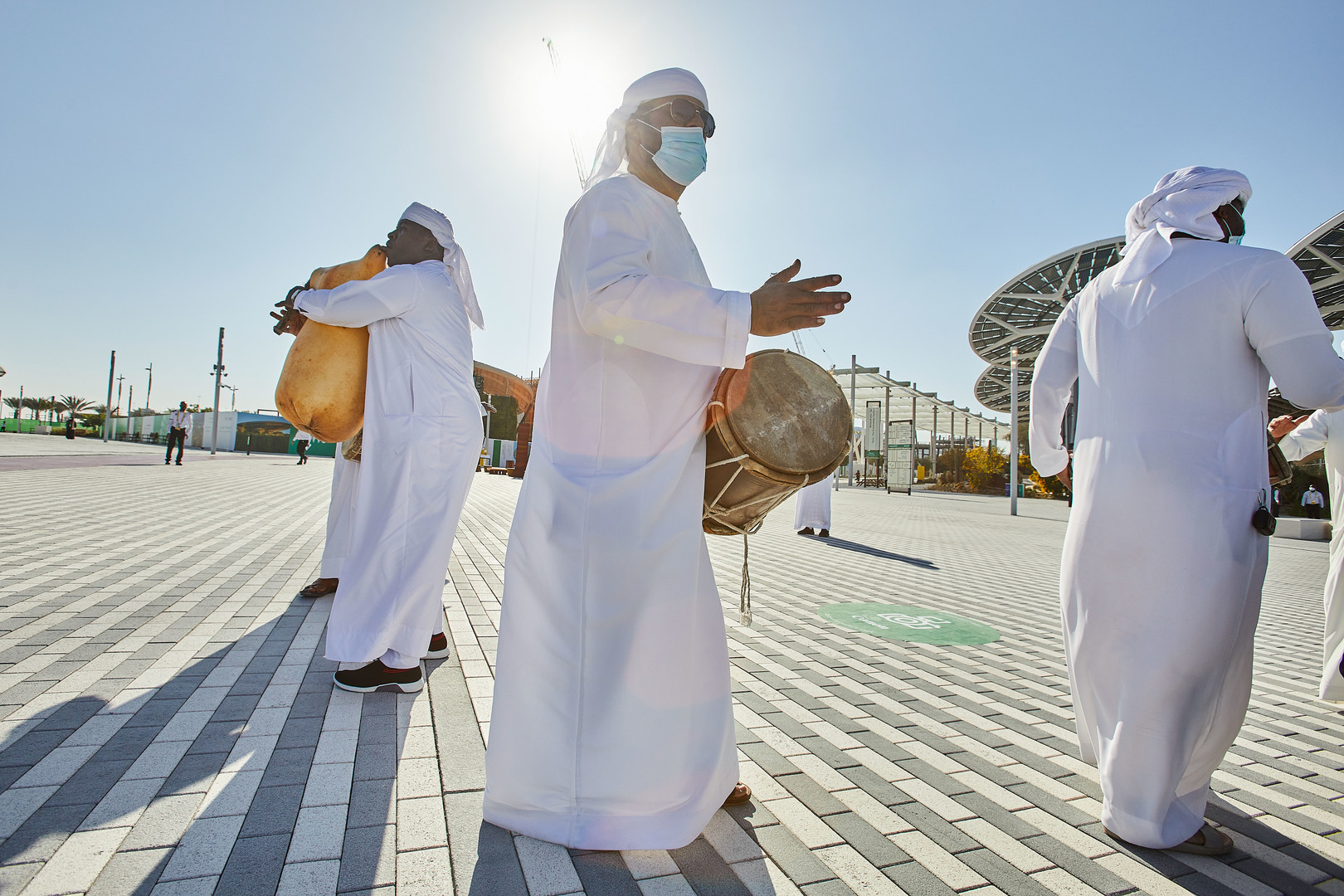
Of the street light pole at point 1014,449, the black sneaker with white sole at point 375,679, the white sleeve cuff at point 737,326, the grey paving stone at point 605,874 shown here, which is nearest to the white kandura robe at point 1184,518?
the white sleeve cuff at point 737,326

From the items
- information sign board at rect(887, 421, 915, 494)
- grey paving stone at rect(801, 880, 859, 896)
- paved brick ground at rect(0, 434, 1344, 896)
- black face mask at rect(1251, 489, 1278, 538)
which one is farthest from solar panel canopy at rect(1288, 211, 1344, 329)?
grey paving stone at rect(801, 880, 859, 896)

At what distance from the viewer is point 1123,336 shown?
230 cm

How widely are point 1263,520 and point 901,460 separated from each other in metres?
31.7

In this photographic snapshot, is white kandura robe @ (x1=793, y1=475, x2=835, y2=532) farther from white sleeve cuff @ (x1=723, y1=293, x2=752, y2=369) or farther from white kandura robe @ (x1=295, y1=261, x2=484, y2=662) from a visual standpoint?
white sleeve cuff @ (x1=723, y1=293, x2=752, y2=369)

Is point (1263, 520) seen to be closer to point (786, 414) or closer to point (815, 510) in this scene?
point (786, 414)

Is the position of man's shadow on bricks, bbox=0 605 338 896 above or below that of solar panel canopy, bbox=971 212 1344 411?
below

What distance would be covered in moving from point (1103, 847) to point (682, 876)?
4.27 ft

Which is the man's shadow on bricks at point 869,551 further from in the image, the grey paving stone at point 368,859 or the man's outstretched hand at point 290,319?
the grey paving stone at point 368,859

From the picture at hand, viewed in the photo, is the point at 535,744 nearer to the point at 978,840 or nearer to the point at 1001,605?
the point at 978,840

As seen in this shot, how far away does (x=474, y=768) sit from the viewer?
93.1 inches

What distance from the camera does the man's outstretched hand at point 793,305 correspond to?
172cm

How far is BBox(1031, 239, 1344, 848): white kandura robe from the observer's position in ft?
6.81

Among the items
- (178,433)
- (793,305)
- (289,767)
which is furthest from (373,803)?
(178,433)

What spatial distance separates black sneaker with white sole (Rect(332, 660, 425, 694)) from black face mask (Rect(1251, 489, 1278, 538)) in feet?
10.4
